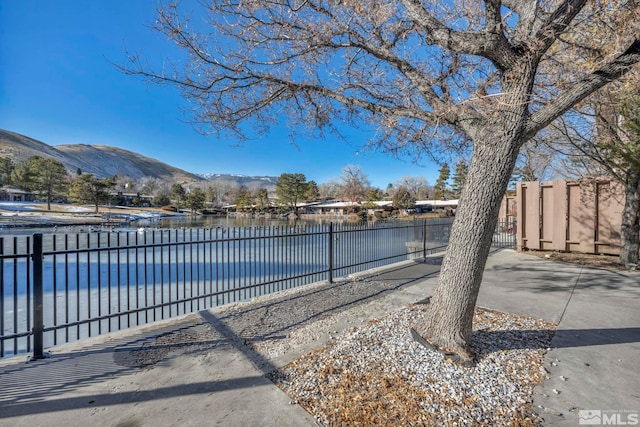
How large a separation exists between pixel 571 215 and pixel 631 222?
2.13 m

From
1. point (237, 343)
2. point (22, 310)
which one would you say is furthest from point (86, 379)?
point (22, 310)

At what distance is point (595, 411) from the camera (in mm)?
2127

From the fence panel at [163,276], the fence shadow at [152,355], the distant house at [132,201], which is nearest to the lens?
the fence shadow at [152,355]

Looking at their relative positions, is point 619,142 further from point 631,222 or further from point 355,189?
point 355,189

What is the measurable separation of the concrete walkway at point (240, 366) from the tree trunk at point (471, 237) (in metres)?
0.78

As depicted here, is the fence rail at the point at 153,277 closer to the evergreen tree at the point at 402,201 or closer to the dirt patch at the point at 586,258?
the dirt patch at the point at 586,258

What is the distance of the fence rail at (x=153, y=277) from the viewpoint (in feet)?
10.2

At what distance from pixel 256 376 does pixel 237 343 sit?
0.75 m

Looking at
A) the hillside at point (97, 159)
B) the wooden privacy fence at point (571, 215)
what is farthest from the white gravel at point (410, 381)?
the hillside at point (97, 159)

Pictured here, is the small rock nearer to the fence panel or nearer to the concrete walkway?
the concrete walkway

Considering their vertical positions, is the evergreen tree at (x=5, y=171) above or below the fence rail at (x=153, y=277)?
above

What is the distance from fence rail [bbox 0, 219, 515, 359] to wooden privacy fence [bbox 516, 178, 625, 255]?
2.80 metres

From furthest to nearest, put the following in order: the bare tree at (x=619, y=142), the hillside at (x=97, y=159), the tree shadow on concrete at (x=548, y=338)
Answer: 1. the hillside at (x=97, y=159)
2. the bare tree at (x=619, y=142)
3. the tree shadow on concrete at (x=548, y=338)

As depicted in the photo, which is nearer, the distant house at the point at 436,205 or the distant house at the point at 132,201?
the distant house at the point at 436,205
